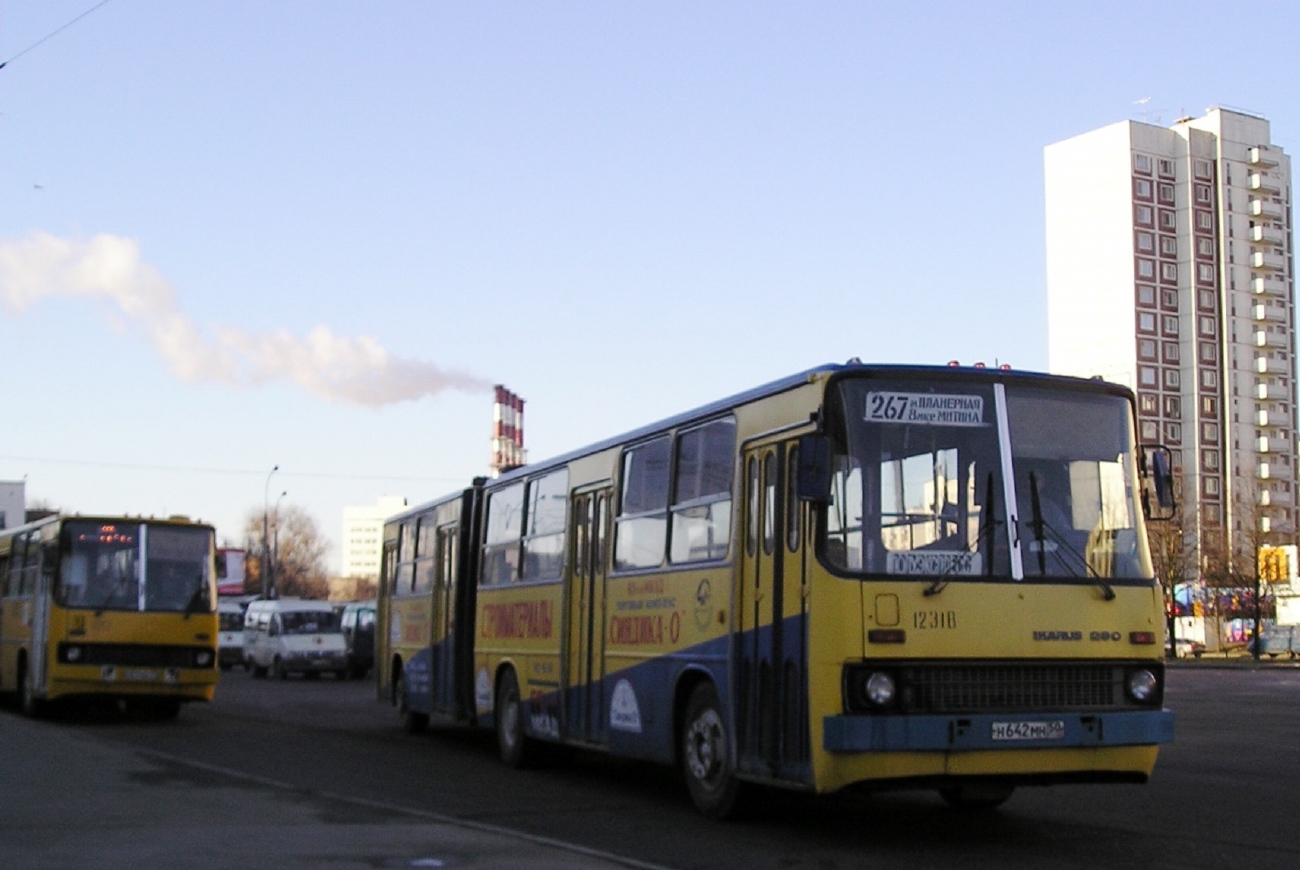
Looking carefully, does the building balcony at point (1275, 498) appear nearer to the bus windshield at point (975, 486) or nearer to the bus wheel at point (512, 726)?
the bus wheel at point (512, 726)

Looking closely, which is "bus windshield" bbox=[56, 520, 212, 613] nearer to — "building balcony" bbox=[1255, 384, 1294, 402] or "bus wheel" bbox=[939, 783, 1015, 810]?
"bus wheel" bbox=[939, 783, 1015, 810]

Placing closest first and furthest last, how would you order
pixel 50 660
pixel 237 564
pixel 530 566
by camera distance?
pixel 530 566 → pixel 50 660 → pixel 237 564

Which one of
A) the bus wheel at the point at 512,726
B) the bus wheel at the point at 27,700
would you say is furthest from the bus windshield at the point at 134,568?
the bus wheel at the point at 512,726

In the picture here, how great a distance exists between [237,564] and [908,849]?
82934 mm

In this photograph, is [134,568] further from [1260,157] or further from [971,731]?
[1260,157]

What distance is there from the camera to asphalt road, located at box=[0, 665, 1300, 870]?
10.5 meters

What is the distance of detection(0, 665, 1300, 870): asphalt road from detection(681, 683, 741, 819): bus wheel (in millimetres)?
201

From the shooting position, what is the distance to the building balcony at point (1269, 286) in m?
117

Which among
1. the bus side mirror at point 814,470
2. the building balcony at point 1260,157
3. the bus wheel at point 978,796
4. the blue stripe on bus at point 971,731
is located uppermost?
the building balcony at point 1260,157

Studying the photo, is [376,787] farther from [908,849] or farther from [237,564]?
[237,564]

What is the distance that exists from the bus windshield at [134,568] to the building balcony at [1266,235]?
347 ft

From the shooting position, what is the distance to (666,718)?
43.2 feet

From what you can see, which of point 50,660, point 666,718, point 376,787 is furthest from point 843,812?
point 50,660

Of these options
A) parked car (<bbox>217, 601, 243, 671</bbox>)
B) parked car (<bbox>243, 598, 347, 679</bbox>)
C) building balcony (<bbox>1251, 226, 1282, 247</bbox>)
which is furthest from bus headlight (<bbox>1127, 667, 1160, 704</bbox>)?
building balcony (<bbox>1251, 226, 1282, 247</bbox>)
